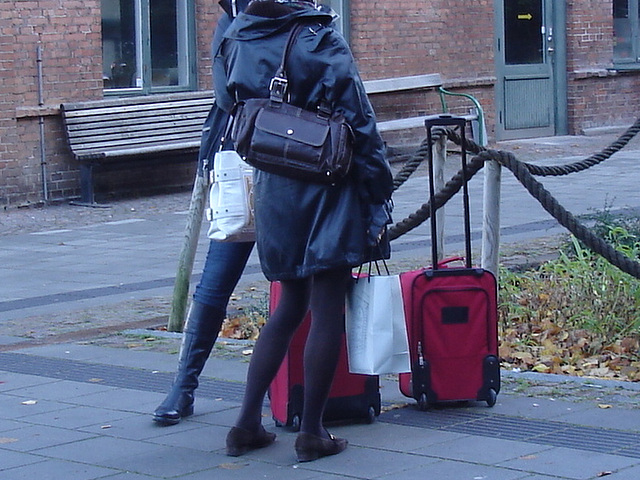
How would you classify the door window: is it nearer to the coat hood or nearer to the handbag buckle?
the coat hood

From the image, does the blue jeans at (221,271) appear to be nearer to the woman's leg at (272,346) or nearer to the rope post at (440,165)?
the woman's leg at (272,346)

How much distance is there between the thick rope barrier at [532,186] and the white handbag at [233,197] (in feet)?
3.96

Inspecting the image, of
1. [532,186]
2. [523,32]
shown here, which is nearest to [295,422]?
[532,186]

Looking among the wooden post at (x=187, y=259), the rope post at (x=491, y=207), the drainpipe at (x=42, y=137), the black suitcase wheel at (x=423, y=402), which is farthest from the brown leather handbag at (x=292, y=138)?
the drainpipe at (x=42, y=137)

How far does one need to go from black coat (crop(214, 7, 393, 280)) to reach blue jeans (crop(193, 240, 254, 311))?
0.58 metres

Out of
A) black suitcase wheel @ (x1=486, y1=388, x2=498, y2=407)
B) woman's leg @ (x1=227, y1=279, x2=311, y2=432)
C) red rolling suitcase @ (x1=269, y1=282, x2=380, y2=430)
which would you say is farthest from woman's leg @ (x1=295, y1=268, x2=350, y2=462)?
black suitcase wheel @ (x1=486, y1=388, x2=498, y2=407)

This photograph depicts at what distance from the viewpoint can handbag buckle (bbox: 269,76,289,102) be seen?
437 cm

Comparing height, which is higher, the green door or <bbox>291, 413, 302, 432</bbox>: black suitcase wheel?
the green door

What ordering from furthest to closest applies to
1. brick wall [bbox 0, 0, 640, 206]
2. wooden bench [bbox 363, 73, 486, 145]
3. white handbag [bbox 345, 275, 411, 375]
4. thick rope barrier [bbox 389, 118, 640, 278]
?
wooden bench [bbox 363, 73, 486, 145] < brick wall [bbox 0, 0, 640, 206] < thick rope barrier [bbox 389, 118, 640, 278] < white handbag [bbox 345, 275, 411, 375]

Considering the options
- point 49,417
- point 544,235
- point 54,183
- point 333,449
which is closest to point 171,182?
point 54,183

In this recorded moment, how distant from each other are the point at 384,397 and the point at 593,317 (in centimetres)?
171

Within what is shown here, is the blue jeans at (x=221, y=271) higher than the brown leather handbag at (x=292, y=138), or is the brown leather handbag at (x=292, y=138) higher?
the brown leather handbag at (x=292, y=138)

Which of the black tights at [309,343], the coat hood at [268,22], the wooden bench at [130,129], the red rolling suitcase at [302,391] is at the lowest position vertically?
the red rolling suitcase at [302,391]

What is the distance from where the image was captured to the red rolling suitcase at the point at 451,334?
5090 millimetres
